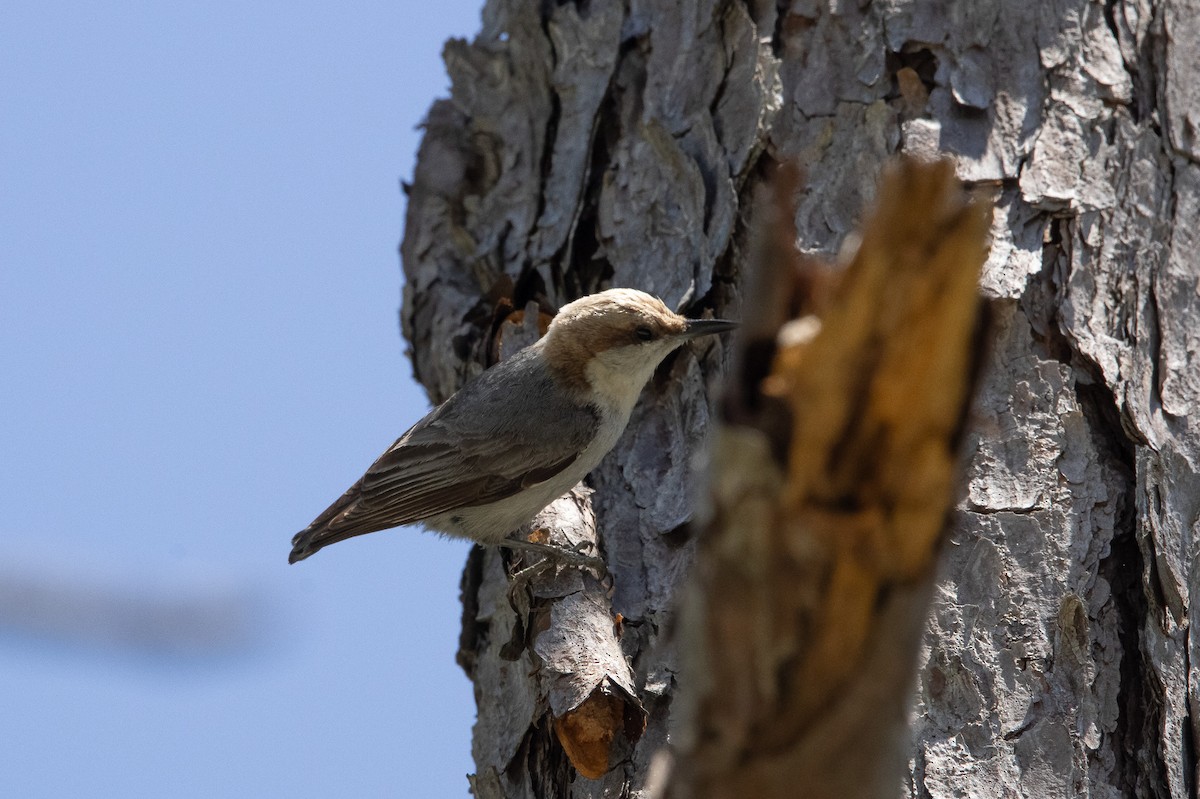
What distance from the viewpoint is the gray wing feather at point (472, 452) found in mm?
4590

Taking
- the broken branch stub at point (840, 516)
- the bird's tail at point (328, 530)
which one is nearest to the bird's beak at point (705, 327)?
Result: the bird's tail at point (328, 530)

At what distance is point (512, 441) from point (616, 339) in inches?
24.1

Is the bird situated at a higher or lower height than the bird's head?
lower

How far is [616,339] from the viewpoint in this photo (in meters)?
4.40

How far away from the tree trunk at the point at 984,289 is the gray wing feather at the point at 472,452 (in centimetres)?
12

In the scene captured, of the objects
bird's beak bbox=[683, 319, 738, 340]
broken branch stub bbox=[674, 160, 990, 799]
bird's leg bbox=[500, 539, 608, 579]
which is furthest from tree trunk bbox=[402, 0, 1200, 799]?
broken branch stub bbox=[674, 160, 990, 799]

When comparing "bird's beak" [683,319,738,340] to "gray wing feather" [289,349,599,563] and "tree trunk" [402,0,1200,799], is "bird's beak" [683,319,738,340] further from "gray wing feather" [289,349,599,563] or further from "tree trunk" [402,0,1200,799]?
"gray wing feather" [289,349,599,563]

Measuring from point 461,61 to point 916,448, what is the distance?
433 centimetres

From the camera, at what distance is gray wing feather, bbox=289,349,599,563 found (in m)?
4.59

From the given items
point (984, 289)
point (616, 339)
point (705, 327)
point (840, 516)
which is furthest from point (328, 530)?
point (840, 516)

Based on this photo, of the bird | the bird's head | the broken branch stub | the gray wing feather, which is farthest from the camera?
the gray wing feather

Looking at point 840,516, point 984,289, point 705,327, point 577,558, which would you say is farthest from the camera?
point 705,327

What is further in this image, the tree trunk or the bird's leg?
the bird's leg

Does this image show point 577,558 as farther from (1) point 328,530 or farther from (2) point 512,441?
(1) point 328,530
